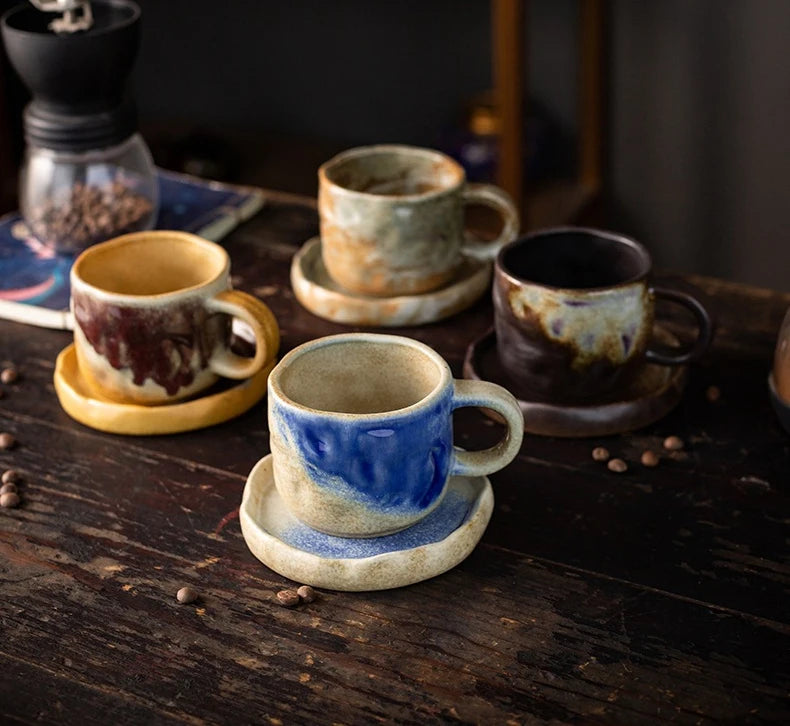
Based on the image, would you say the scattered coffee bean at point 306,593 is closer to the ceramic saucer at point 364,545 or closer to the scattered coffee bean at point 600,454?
the ceramic saucer at point 364,545

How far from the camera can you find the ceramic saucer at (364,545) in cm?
82

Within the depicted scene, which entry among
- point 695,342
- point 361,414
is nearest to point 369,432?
point 361,414

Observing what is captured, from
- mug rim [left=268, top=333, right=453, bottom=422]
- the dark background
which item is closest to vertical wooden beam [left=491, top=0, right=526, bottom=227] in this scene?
the dark background

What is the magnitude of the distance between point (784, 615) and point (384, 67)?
2067 millimetres

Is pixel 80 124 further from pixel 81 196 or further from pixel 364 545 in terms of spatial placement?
pixel 364 545

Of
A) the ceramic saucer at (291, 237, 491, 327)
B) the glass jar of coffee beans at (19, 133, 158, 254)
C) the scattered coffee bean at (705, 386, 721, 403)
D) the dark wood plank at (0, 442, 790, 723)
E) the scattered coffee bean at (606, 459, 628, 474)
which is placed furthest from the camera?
the glass jar of coffee beans at (19, 133, 158, 254)

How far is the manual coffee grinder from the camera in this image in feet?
3.92

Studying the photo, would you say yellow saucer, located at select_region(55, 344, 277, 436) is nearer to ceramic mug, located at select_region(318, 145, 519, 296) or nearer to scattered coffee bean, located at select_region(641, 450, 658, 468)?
ceramic mug, located at select_region(318, 145, 519, 296)

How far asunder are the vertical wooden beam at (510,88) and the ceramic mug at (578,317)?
98 cm

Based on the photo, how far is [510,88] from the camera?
2.01 meters

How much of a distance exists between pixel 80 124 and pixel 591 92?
1380 millimetres

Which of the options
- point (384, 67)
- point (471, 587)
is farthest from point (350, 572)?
point (384, 67)

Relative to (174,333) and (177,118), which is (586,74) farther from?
(174,333)

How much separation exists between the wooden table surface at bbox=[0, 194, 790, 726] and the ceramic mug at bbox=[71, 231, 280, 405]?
52mm
